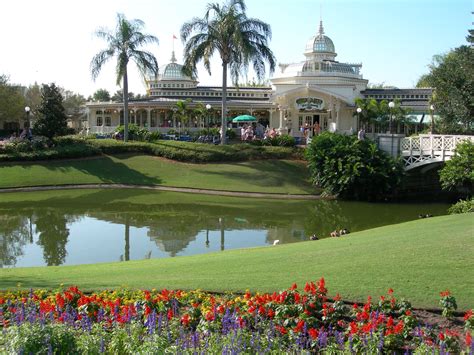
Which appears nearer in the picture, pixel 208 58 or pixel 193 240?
pixel 193 240

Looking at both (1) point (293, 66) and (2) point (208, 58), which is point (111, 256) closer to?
(2) point (208, 58)

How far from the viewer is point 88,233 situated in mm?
18500

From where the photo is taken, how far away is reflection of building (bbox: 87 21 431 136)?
145 ft

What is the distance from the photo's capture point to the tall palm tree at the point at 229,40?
35.6m

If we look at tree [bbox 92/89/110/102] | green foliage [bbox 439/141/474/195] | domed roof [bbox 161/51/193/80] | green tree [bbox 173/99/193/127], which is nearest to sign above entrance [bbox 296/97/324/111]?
green tree [bbox 173/99/193/127]

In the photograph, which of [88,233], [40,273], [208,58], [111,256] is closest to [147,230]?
[88,233]

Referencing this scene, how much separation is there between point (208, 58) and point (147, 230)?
20.0 meters

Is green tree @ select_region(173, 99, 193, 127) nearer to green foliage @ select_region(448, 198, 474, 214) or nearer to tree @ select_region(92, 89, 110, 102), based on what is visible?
green foliage @ select_region(448, 198, 474, 214)

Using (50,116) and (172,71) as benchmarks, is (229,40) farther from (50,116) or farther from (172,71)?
(172,71)

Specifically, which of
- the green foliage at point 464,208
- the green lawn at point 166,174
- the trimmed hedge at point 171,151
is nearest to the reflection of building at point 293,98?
the trimmed hedge at point 171,151

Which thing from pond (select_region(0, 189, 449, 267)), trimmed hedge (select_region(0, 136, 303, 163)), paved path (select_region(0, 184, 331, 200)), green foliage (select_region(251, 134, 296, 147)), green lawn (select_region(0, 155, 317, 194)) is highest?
green foliage (select_region(251, 134, 296, 147))

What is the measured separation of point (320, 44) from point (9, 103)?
3258cm

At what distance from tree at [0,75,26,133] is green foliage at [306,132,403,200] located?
124ft

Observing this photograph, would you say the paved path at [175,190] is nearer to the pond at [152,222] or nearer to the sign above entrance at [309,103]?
the pond at [152,222]
